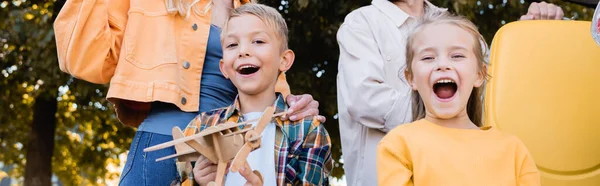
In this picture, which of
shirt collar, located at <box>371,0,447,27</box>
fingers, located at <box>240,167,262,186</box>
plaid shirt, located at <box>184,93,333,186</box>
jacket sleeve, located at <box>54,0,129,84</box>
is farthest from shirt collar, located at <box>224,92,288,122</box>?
shirt collar, located at <box>371,0,447,27</box>

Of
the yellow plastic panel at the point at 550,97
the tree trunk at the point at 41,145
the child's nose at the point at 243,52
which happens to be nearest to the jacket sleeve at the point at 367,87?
the yellow plastic panel at the point at 550,97

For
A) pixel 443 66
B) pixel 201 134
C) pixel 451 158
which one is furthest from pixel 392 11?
pixel 201 134

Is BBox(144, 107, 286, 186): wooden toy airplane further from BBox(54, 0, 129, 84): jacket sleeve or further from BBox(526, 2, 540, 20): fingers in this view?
BBox(526, 2, 540, 20): fingers

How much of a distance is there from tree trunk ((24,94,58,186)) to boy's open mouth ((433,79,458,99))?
723cm

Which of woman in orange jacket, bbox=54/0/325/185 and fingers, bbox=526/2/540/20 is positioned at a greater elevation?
fingers, bbox=526/2/540/20

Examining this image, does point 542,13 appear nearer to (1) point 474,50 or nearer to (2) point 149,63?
(1) point 474,50

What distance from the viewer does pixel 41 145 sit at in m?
9.31

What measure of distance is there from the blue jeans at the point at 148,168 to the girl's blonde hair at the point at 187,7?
44 centimetres

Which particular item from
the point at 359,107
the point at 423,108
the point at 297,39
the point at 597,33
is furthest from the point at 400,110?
the point at 297,39

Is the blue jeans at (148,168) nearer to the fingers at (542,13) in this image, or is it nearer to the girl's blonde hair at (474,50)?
the girl's blonde hair at (474,50)

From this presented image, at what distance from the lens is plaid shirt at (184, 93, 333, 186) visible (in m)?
2.70

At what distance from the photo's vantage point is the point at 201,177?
2555 millimetres

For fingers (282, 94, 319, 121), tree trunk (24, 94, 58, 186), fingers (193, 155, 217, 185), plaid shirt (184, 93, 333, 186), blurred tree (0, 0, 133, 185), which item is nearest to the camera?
fingers (193, 155, 217, 185)

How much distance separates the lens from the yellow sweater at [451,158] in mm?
2334
